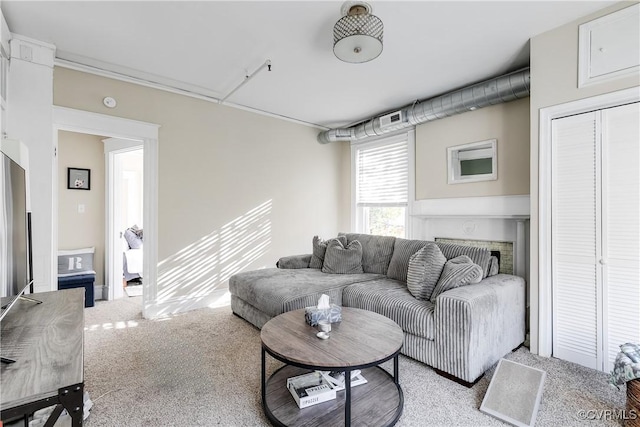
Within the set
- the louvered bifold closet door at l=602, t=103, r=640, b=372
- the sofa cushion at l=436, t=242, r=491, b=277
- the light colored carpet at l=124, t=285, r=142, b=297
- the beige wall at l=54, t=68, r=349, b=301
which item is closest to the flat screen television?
the beige wall at l=54, t=68, r=349, b=301

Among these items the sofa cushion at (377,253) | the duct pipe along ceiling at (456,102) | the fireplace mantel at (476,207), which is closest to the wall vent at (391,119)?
the duct pipe along ceiling at (456,102)

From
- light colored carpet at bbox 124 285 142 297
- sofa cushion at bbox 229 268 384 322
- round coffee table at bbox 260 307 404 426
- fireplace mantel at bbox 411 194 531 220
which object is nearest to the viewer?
round coffee table at bbox 260 307 404 426

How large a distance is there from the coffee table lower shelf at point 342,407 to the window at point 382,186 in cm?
274

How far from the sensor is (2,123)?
93.0 inches

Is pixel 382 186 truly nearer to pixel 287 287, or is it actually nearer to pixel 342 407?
pixel 287 287

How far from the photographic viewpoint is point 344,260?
3691 millimetres

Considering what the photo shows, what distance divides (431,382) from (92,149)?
204 inches

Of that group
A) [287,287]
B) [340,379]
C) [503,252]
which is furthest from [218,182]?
[503,252]

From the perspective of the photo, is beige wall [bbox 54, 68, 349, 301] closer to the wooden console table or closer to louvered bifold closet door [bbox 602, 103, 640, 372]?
the wooden console table

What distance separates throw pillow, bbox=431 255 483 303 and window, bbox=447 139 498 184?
1.36 metres

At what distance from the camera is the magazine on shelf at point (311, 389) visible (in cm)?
182

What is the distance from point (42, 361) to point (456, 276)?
2504mm

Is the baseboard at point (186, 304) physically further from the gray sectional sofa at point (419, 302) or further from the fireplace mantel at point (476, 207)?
the fireplace mantel at point (476, 207)

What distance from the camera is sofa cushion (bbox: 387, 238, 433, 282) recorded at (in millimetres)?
3312
